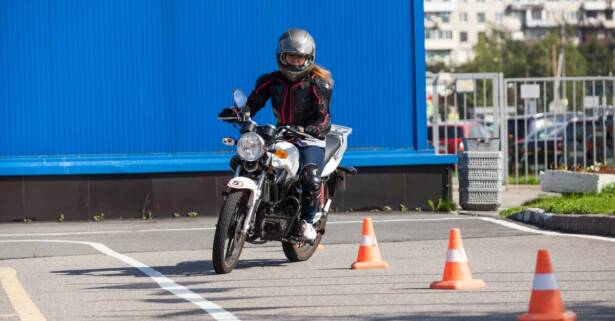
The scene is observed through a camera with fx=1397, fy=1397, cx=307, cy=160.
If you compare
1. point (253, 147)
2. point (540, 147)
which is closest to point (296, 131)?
point (253, 147)

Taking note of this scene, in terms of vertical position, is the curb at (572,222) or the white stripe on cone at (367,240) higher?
the white stripe on cone at (367,240)

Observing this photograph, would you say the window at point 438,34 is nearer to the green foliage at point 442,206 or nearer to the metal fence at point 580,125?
the metal fence at point 580,125

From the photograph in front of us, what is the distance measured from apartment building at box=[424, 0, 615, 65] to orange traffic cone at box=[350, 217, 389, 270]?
122879 millimetres

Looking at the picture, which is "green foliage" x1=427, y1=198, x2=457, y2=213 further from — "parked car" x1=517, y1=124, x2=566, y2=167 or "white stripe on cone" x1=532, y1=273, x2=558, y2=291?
"parked car" x1=517, y1=124, x2=566, y2=167

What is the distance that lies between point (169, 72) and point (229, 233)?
28.2 feet

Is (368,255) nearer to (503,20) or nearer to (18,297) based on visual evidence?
(18,297)

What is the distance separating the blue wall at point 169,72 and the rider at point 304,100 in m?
6.91

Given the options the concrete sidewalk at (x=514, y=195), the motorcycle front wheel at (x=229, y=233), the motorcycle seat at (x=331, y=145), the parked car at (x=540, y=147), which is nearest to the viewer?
the motorcycle front wheel at (x=229, y=233)

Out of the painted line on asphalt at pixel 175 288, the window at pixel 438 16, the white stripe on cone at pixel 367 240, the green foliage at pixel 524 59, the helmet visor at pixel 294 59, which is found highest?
the window at pixel 438 16

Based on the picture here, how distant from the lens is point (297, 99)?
11859 millimetres

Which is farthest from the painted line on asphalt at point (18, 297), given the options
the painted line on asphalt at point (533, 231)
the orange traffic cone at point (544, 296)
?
the painted line on asphalt at point (533, 231)

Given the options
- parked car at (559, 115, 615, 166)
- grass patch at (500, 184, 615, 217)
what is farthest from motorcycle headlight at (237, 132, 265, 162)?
parked car at (559, 115, 615, 166)

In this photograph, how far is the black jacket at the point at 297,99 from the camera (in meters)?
11.8

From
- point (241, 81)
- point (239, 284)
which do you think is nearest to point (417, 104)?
point (241, 81)
